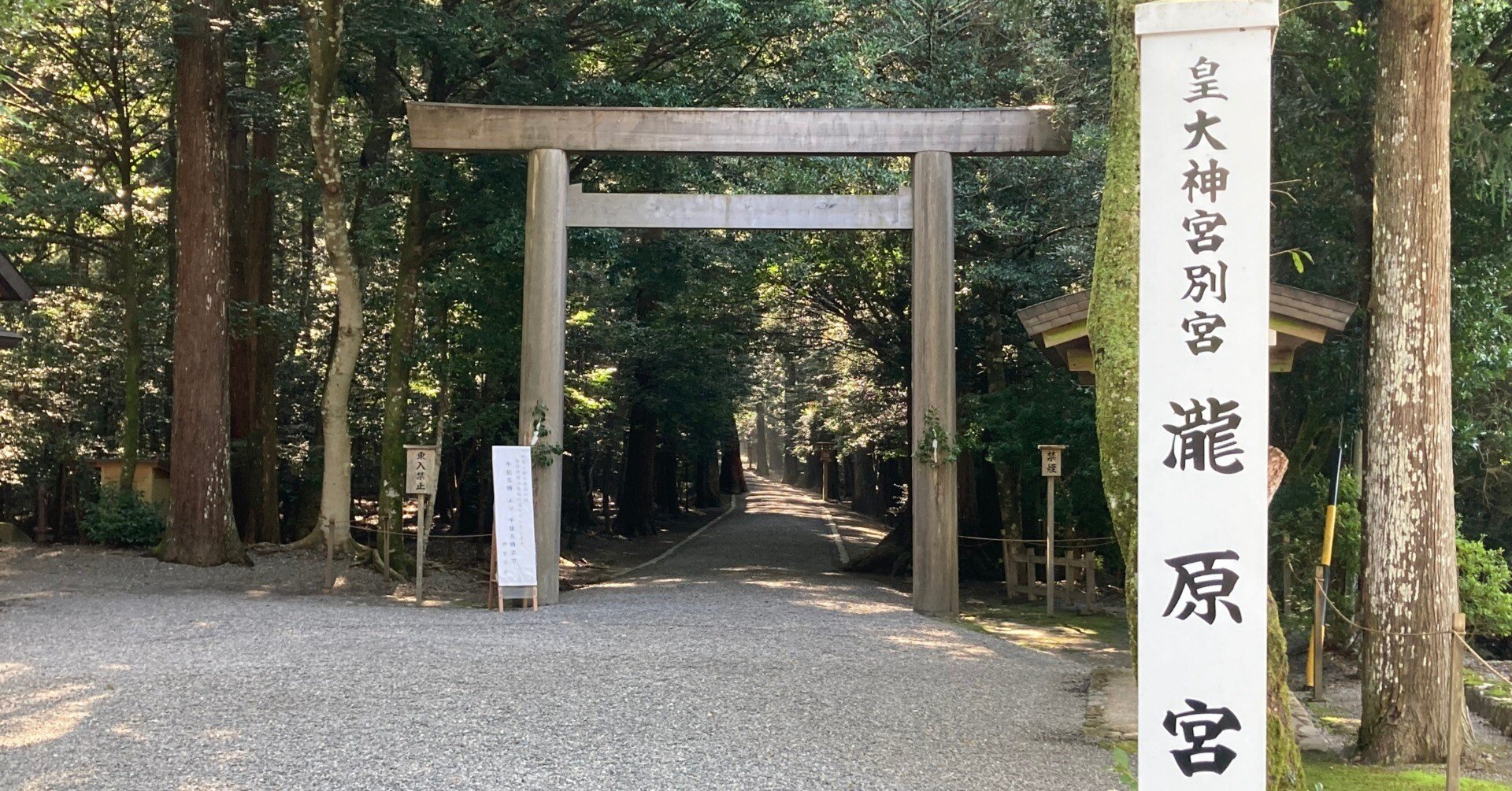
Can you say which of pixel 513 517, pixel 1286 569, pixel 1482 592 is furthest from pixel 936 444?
pixel 1482 592

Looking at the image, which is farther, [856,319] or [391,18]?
[856,319]

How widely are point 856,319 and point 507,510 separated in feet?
30.5

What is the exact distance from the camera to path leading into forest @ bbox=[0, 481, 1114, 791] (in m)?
5.29

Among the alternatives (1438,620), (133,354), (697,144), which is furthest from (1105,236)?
(133,354)

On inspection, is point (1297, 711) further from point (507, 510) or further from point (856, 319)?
point (856, 319)

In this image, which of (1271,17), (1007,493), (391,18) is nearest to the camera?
(1271,17)

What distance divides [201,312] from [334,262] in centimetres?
190

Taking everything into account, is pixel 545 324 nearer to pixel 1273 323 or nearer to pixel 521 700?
pixel 521 700

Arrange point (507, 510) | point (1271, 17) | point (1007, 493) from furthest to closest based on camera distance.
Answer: point (1007, 493), point (507, 510), point (1271, 17)

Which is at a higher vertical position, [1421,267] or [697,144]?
[697,144]

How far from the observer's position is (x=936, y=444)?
1151 cm

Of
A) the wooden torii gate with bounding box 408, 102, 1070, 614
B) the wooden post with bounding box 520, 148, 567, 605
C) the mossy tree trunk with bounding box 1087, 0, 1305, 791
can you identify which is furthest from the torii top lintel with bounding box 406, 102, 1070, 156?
the mossy tree trunk with bounding box 1087, 0, 1305, 791

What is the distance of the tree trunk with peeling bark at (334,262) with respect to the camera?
12672 mm

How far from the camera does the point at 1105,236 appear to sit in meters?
4.71
